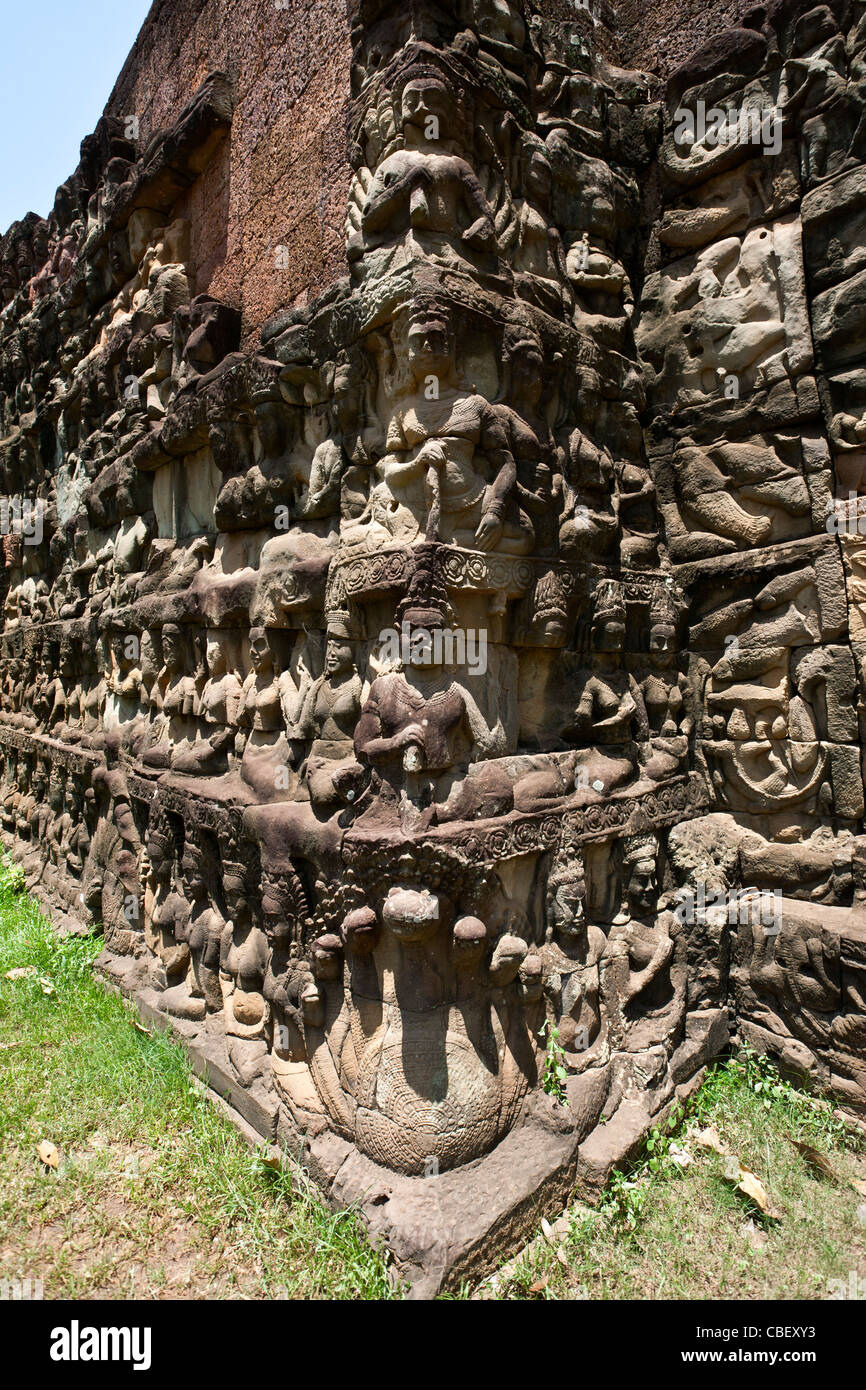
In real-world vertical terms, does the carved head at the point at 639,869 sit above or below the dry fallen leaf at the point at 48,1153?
above

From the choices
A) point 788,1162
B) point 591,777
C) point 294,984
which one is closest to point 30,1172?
point 294,984

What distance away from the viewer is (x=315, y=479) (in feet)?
12.6

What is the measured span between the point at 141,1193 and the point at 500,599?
10.1 feet

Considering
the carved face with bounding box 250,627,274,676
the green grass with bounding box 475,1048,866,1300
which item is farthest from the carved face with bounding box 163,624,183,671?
the green grass with bounding box 475,1048,866,1300

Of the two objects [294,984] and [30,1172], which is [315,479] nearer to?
[294,984]

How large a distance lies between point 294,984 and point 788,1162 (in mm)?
2423

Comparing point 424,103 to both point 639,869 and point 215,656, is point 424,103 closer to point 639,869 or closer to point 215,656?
point 215,656

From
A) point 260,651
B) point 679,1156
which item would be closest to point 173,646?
point 260,651

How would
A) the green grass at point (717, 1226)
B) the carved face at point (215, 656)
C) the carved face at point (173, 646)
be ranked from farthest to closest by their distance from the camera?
the carved face at point (173, 646)
the carved face at point (215, 656)
the green grass at point (717, 1226)

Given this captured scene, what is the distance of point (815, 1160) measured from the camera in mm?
3344

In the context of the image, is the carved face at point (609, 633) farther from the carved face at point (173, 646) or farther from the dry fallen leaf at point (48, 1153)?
the dry fallen leaf at point (48, 1153)

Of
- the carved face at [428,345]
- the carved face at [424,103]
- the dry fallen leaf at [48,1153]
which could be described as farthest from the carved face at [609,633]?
the dry fallen leaf at [48,1153]

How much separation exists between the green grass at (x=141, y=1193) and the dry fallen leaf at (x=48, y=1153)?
3 centimetres

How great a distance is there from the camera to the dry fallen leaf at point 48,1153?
3.42m
